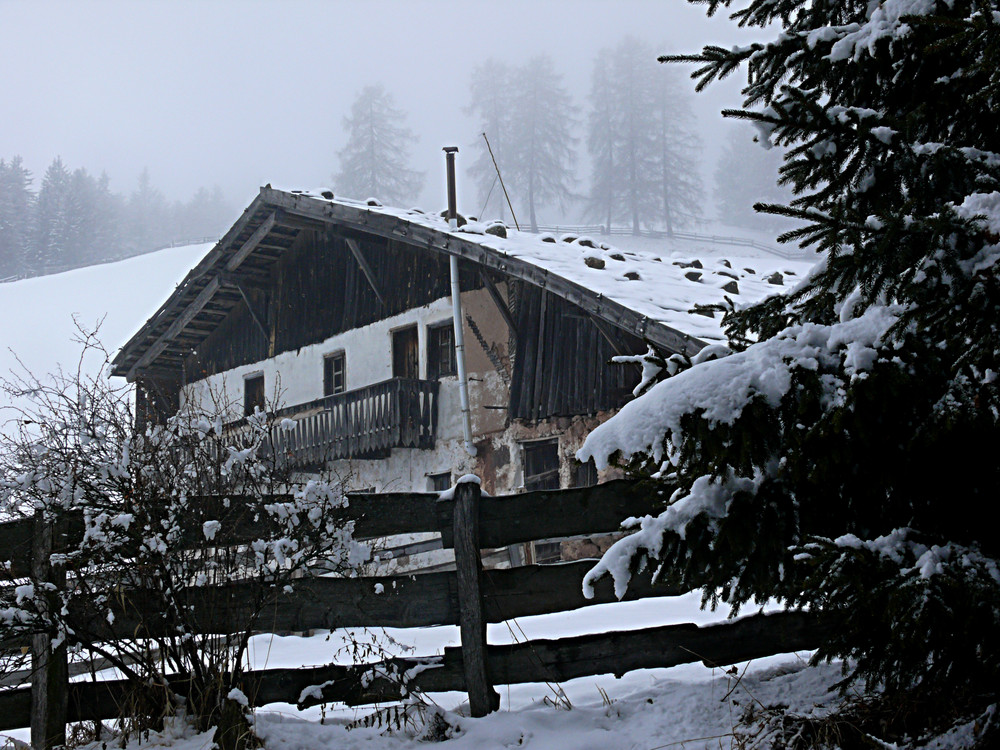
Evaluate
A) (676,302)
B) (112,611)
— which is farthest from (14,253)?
(112,611)

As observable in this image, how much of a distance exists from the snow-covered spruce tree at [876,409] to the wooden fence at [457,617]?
1.27 m

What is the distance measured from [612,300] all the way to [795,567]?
7941mm

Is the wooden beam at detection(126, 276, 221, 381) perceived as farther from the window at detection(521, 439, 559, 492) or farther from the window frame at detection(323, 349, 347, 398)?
the window at detection(521, 439, 559, 492)

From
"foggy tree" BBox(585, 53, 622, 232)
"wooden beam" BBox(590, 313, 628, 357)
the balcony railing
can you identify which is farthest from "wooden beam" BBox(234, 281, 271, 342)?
"foggy tree" BBox(585, 53, 622, 232)

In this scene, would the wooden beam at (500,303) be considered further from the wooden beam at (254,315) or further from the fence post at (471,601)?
the fence post at (471,601)

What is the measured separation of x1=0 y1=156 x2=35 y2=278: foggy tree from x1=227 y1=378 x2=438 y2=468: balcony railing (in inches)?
2507

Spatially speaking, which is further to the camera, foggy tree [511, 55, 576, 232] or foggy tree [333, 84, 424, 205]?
foggy tree [511, 55, 576, 232]

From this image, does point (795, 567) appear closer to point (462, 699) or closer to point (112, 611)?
point (462, 699)

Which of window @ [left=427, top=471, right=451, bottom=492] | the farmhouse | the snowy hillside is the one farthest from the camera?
the snowy hillside

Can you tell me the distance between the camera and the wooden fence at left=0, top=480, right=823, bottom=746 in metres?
4.77

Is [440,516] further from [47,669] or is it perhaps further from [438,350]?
A: [438,350]

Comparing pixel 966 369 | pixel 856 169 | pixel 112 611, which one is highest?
pixel 856 169

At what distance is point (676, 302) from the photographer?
1184 centimetres

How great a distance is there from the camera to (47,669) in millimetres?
4781
